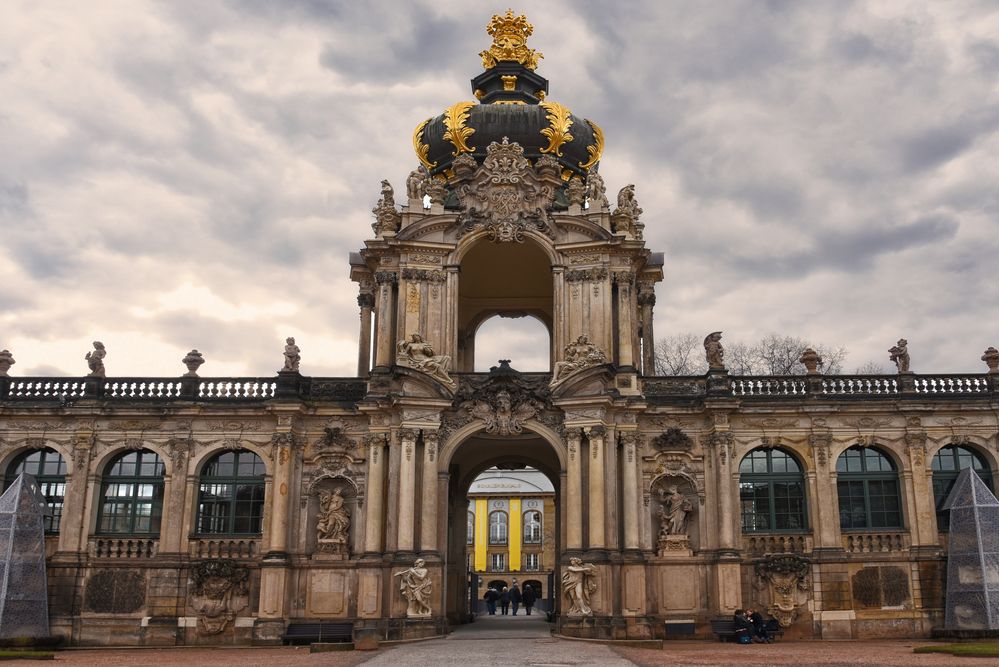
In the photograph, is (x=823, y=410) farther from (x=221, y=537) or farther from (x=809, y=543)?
(x=221, y=537)

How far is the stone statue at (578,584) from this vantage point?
1005 inches

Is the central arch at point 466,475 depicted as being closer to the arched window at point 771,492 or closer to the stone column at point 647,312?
the stone column at point 647,312

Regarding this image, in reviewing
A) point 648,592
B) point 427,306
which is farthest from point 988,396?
point 427,306

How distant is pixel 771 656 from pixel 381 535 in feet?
36.8

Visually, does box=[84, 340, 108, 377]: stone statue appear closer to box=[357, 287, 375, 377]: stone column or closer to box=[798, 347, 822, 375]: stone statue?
box=[357, 287, 375, 377]: stone column

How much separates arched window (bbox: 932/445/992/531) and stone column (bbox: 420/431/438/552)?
1492cm

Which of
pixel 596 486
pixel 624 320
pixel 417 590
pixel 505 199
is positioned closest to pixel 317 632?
pixel 417 590

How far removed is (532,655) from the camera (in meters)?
20.5

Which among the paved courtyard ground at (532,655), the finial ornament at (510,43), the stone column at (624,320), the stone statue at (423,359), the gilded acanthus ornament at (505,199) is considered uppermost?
the finial ornament at (510,43)

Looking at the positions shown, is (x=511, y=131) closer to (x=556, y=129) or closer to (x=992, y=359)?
(x=556, y=129)

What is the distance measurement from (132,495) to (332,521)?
643 cm

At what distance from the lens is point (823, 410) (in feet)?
94.4

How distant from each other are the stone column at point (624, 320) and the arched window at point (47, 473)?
17291 millimetres

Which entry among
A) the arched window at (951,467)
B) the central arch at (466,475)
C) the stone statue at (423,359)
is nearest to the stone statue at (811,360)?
the arched window at (951,467)
